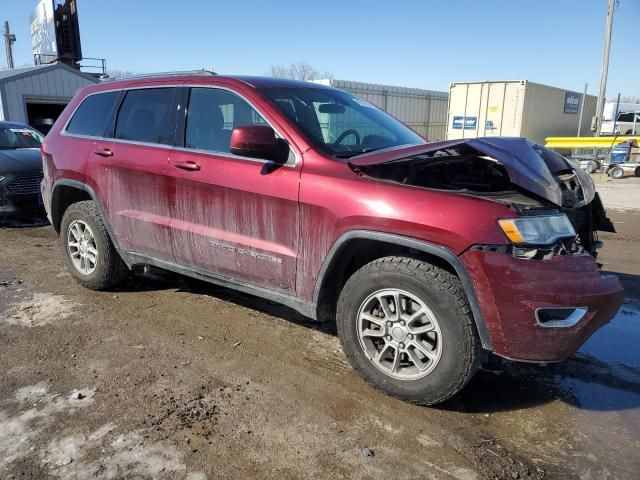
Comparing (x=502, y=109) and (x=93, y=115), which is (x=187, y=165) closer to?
(x=93, y=115)

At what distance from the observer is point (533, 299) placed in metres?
2.49

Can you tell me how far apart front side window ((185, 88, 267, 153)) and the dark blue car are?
18.0 ft

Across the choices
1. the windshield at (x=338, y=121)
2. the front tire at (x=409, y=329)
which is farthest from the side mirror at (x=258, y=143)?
the front tire at (x=409, y=329)

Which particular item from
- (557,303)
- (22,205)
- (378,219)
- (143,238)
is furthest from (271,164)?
(22,205)

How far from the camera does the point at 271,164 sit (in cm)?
323

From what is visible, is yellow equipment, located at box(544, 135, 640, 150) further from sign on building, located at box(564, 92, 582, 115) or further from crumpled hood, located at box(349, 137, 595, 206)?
crumpled hood, located at box(349, 137, 595, 206)

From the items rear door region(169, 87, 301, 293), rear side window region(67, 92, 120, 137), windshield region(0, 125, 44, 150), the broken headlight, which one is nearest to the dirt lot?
rear door region(169, 87, 301, 293)

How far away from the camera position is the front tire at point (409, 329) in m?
2.66

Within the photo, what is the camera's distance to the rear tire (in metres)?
4.49

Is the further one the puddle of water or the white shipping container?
the white shipping container

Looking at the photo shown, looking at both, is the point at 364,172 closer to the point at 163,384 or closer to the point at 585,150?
the point at 163,384

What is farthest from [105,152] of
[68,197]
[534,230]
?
[534,230]

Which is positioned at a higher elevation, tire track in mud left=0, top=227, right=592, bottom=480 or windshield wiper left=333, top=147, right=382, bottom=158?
windshield wiper left=333, top=147, right=382, bottom=158

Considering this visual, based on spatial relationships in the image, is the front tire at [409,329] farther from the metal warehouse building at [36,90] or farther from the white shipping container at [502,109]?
the metal warehouse building at [36,90]
